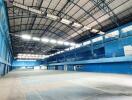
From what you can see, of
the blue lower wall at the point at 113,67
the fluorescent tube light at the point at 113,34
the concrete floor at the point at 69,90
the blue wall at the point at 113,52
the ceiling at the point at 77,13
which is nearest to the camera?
the concrete floor at the point at 69,90

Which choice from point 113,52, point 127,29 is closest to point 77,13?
point 127,29

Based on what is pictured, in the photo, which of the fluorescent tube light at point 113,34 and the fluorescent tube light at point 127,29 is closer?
the fluorescent tube light at point 127,29

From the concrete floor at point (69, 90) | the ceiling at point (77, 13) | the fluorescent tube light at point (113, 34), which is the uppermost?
the ceiling at point (77, 13)

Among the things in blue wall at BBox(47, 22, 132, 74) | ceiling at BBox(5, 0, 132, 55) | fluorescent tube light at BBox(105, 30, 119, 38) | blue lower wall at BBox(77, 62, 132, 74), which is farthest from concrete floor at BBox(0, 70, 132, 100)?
fluorescent tube light at BBox(105, 30, 119, 38)

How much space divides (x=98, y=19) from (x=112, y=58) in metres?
8.05

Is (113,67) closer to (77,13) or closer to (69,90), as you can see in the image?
(77,13)

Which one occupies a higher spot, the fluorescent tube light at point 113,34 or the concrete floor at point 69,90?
the fluorescent tube light at point 113,34

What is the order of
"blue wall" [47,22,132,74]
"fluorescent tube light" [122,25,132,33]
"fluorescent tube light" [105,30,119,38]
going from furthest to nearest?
"fluorescent tube light" [105,30,119,38] → "fluorescent tube light" [122,25,132,33] → "blue wall" [47,22,132,74]

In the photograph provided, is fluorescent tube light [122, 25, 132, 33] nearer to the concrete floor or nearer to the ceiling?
the ceiling

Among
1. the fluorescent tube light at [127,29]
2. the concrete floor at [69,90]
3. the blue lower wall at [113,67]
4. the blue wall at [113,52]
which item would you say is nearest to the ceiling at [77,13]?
the fluorescent tube light at [127,29]

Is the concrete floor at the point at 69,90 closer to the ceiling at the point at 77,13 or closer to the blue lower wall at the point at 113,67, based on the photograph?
the blue lower wall at the point at 113,67

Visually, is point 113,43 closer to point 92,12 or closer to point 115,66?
point 115,66

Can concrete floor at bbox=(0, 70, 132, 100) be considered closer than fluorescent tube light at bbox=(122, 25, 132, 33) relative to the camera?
Yes

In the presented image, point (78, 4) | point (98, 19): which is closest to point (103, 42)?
point (98, 19)
